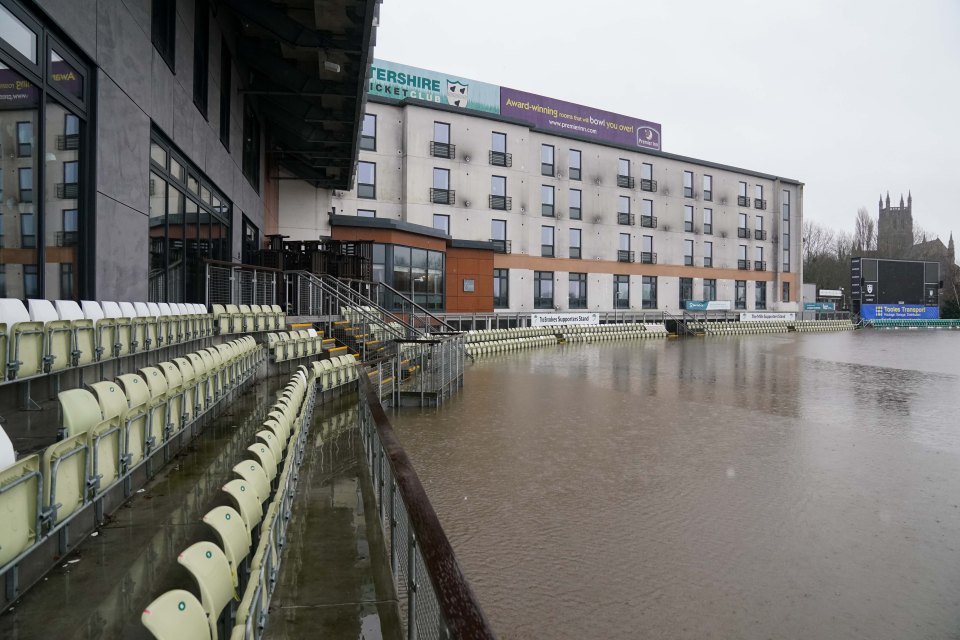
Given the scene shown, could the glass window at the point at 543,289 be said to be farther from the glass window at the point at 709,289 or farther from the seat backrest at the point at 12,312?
the seat backrest at the point at 12,312

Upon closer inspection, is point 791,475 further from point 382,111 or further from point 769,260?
point 769,260

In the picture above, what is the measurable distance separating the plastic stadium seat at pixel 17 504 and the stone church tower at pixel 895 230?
100273mm

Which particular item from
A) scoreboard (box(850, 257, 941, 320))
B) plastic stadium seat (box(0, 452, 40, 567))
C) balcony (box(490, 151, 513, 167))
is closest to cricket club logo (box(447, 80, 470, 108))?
balcony (box(490, 151, 513, 167))

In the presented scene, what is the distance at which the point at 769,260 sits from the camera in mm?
48812

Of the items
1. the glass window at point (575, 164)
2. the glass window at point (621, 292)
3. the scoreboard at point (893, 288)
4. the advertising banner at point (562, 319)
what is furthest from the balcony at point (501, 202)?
the scoreboard at point (893, 288)

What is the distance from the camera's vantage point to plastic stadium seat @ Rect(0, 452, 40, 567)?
2.79m

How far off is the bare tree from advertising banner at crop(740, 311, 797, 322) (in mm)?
47959

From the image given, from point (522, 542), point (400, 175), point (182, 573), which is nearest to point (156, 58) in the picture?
point (182, 573)

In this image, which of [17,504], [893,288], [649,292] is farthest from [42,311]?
[893,288]

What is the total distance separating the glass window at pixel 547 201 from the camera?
35.7 meters

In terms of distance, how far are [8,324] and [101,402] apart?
1293 mm

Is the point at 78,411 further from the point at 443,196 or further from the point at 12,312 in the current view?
the point at 443,196

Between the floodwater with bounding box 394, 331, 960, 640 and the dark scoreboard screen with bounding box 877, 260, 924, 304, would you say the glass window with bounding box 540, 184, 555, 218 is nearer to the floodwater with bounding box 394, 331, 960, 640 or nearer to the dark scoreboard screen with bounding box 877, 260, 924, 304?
the floodwater with bounding box 394, 331, 960, 640

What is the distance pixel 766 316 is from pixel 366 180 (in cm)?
3557
